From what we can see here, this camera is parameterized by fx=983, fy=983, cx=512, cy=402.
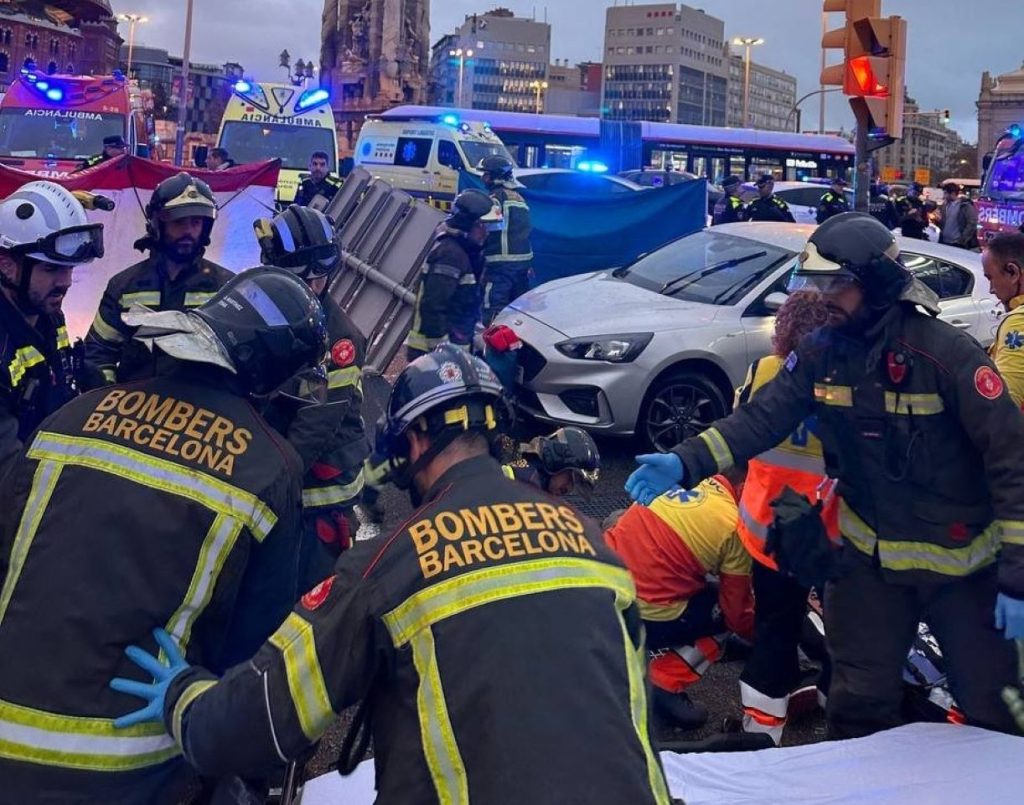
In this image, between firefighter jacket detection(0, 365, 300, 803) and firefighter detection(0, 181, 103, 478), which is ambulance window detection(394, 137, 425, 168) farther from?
firefighter jacket detection(0, 365, 300, 803)

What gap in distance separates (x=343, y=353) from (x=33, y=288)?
1138 mm

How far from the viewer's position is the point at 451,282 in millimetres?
7129

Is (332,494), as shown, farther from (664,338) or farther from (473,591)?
(664,338)

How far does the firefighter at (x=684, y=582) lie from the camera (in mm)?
3865

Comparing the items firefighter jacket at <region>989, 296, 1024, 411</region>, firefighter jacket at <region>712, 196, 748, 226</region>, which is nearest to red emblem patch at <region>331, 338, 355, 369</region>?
firefighter jacket at <region>989, 296, 1024, 411</region>

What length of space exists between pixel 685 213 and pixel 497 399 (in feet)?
34.2

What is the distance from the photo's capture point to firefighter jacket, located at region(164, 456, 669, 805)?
1.55 metres

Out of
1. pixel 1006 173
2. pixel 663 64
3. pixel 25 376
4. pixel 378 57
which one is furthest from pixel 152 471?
pixel 663 64

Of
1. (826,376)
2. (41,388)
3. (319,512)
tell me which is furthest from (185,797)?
(826,376)

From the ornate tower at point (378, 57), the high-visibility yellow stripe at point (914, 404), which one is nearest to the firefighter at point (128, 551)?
the high-visibility yellow stripe at point (914, 404)

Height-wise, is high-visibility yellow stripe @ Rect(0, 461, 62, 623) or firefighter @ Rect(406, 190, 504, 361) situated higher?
firefighter @ Rect(406, 190, 504, 361)

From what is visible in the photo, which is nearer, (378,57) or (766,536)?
(766,536)

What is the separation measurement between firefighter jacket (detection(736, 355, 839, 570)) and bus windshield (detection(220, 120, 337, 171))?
13612 mm

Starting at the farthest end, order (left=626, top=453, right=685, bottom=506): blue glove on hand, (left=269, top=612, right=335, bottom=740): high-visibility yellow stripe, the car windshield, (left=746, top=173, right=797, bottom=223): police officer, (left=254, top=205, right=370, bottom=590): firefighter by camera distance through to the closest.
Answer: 1. (left=746, top=173, right=797, bottom=223): police officer
2. the car windshield
3. (left=254, top=205, right=370, bottom=590): firefighter
4. (left=626, top=453, right=685, bottom=506): blue glove on hand
5. (left=269, top=612, right=335, bottom=740): high-visibility yellow stripe
